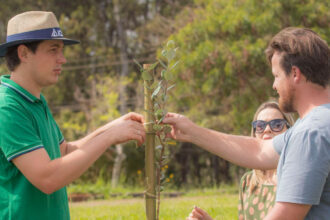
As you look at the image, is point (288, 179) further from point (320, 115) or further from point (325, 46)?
point (325, 46)

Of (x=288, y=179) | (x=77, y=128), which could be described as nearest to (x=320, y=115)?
(x=288, y=179)

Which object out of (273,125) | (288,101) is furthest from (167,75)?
(273,125)

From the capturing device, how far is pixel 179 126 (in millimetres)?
3008

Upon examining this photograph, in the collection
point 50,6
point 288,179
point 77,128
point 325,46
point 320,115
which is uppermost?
point 50,6

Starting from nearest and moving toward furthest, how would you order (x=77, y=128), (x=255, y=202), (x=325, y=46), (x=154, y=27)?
(x=325, y=46)
(x=255, y=202)
(x=77, y=128)
(x=154, y=27)

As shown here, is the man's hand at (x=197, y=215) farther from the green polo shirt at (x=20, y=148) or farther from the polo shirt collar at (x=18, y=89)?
the polo shirt collar at (x=18, y=89)

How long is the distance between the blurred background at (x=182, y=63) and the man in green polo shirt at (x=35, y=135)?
2881 millimetres

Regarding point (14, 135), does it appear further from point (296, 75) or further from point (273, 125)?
point (273, 125)

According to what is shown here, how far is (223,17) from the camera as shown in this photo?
13.4m

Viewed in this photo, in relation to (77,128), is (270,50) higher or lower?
higher

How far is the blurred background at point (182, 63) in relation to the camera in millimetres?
12945

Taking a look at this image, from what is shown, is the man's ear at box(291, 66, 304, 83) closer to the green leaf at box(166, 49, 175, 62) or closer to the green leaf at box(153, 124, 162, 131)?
the green leaf at box(166, 49, 175, 62)

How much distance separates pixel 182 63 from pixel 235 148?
8.78 feet

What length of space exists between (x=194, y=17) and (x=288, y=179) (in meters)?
13.0
